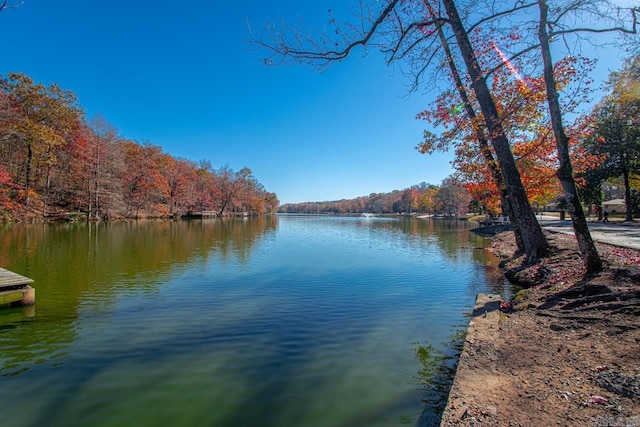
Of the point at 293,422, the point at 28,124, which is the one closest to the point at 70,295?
the point at 293,422

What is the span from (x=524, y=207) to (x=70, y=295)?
1365 centimetres

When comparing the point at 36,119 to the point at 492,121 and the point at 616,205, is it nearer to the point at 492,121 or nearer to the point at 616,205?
the point at 492,121

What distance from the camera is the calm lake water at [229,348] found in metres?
3.79

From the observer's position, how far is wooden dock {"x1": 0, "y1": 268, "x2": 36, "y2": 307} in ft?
23.4

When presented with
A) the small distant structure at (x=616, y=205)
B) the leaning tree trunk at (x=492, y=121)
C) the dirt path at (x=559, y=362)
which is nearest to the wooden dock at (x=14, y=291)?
the dirt path at (x=559, y=362)

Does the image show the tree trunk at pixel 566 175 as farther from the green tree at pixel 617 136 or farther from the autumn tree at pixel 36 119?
the autumn tree at pixel 36 119

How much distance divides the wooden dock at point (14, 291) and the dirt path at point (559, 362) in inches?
372

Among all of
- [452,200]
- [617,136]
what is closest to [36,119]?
[617,136]

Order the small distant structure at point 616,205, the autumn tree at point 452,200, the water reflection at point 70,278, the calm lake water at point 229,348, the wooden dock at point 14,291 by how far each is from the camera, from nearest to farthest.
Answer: the calm lake water at point 229,348 → the water reflection at point 70,278 → the wooden dock at point 14,291 → the small distant structure at point 616,205 → the autumn tree at point 452,200

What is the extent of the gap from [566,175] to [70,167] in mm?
52105

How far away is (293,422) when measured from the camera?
140 inches

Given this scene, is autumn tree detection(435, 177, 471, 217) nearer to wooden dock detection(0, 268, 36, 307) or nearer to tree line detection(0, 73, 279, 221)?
tree line detection(0, 73, 279, 221)

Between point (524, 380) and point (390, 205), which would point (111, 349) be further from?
point (390, 205)

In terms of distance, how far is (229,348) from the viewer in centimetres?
554
